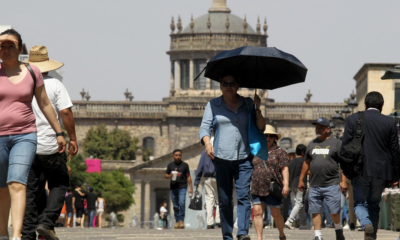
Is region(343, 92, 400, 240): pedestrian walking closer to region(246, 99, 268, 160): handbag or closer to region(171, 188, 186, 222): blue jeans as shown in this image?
region(246, 99, 268, 160): handbag

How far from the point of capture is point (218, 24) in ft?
334

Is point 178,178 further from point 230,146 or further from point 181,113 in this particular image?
point 181,113

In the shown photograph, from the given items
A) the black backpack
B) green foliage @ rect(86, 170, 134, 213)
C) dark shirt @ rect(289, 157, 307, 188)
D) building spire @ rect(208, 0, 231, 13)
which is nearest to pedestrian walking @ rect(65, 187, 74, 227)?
dark shirt @ rect(289, 157, 307, 188)

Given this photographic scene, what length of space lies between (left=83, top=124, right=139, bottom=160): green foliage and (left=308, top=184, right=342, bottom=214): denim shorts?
72.4 m

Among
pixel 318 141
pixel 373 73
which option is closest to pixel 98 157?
pixel 373 73

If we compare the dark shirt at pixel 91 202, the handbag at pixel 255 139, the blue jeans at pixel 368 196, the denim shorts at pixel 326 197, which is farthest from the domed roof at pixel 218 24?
the handbag at pixel 255 139

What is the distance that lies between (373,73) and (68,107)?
137 feet

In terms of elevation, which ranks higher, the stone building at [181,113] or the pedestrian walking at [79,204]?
the stone building at [181,113]

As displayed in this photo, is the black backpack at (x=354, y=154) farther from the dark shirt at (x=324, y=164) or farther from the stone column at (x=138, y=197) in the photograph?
the stone column at (x=138, y=197)

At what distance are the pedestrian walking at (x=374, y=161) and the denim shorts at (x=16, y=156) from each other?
3.83 meters

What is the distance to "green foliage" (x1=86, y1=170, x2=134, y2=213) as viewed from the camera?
7456 cm

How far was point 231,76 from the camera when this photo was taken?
11.7m

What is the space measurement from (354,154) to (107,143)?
75.6m

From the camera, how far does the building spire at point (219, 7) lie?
342 feet
